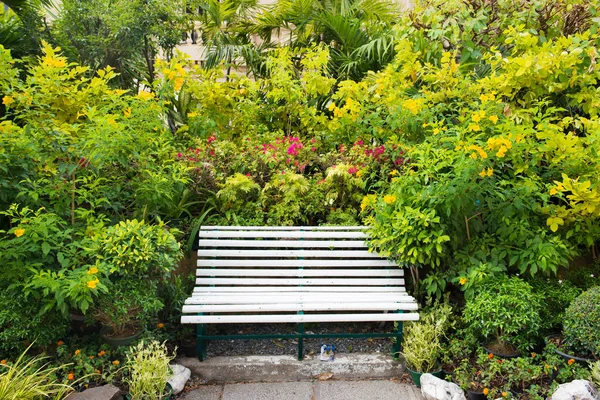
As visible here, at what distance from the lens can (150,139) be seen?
378 cm

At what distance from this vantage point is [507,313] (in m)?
3.10

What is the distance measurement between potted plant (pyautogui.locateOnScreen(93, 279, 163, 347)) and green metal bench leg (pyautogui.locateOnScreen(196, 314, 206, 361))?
13.5 inches

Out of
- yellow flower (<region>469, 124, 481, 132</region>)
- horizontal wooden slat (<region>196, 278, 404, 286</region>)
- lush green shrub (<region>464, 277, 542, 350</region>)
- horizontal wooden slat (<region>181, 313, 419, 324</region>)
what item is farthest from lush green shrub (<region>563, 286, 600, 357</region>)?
yellow flower (<region>469, 124, 481, 132</region>)

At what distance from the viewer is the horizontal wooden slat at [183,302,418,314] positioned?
3.36 m

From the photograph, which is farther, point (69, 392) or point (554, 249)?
point (554, 249)

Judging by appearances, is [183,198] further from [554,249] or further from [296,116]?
[554,249]

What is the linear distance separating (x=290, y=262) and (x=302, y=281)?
7.4 inches

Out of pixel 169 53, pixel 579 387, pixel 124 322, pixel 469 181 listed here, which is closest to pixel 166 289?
pixel 124 322

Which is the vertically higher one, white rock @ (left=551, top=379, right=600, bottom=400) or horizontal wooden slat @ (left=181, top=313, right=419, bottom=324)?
horizontal wooden slat @ (left=181, top=313, right=419, bottom=324)

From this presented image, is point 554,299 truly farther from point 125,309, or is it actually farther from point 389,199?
point 125,309

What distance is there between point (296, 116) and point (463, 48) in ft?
6.21

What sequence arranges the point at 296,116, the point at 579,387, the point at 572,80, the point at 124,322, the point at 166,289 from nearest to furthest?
the point at 579,387 → the point at 124,322 → the point at 166,289 → the point at 572,80 → the point at 296,116

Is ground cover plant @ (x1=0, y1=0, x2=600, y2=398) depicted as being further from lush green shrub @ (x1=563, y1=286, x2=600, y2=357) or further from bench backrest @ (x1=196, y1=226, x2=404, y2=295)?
bench backrest @ (x1=196, y1=226, x2=404, y2=295)

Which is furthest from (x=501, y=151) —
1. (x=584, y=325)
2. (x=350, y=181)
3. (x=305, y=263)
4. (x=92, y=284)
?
(x=92, y=284)
